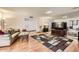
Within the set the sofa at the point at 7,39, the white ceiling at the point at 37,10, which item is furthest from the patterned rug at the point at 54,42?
the white ceiling at the point at 37,10

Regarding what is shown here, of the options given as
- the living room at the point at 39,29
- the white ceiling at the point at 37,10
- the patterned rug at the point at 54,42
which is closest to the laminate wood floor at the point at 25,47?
the living room at the point at 39,29

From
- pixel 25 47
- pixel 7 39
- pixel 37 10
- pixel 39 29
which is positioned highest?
pixel 37 10

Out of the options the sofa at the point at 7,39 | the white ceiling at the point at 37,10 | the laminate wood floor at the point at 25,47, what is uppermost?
the white ceiling at the point at 37,10

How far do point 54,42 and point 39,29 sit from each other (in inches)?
18.8

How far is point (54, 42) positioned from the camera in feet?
7.48

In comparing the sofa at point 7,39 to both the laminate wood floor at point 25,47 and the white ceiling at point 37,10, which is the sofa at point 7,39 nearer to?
the laminate wood floor at point 25,47

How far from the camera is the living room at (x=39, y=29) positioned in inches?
85.7

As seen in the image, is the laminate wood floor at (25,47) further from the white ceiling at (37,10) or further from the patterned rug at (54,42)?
the white ceiling at (37,10)

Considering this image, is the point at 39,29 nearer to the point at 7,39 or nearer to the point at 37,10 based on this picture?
the point at 37,10

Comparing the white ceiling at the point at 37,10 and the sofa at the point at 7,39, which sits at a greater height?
the white ceiling at the point at 37,10

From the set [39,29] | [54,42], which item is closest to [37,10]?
[39,29]
